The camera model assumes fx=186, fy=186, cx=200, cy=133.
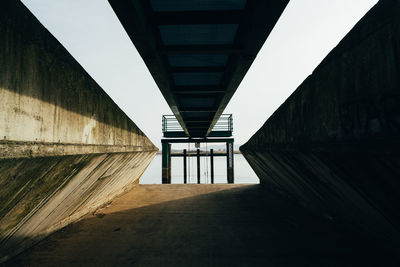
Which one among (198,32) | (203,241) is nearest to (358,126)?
(198,32)

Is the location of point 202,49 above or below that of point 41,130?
above

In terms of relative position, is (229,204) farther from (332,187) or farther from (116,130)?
(116,130)

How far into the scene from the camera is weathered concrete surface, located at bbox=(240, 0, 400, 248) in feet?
5.93

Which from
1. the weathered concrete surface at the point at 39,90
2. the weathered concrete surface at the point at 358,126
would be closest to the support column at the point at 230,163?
the weathered concrete surface at the point at 358,126

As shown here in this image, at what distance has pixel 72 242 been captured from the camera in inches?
158

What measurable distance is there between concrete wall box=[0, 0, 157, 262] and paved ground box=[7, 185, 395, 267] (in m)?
0.89

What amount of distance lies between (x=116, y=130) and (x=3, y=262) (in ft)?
9.83

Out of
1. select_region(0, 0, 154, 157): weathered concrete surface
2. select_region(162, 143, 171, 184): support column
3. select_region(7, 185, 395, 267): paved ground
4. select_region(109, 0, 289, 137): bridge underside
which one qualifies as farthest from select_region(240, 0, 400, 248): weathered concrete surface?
select_region(162, 143, 171, 184): support column

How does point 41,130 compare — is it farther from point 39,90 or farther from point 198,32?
point 198,32

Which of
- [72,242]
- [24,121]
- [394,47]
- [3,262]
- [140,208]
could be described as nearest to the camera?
[394,47]

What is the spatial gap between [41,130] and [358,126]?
12.4 ft

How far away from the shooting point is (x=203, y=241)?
4055 millimetres

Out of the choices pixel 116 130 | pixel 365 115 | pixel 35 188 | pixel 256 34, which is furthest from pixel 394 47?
pixel 116 130

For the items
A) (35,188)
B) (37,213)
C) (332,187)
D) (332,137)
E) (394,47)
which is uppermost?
(394,47)
